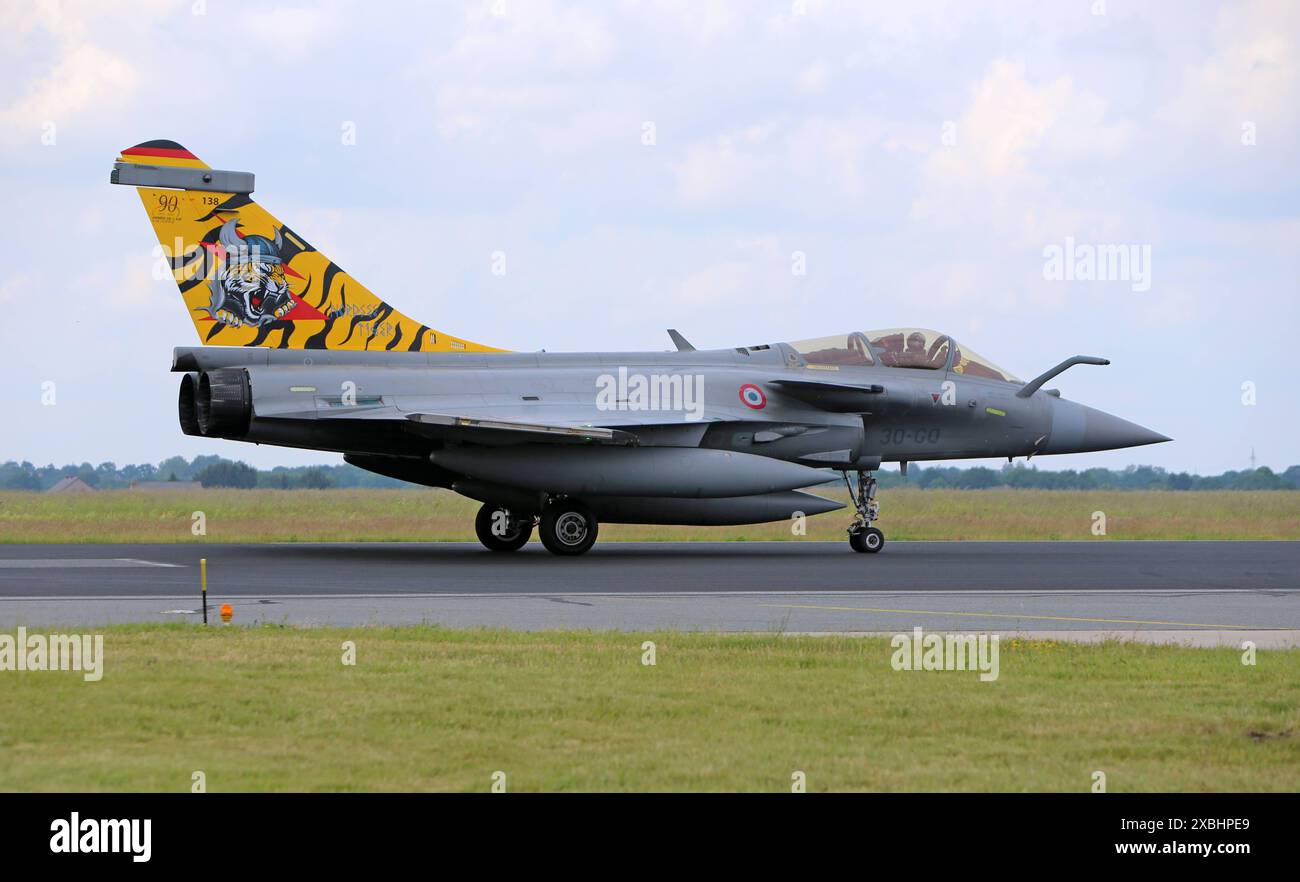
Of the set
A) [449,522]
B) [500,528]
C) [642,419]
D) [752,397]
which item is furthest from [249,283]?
[449,522]

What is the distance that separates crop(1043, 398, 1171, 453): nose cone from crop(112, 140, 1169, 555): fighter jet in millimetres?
649

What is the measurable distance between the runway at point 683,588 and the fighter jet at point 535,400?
1016 millimetres

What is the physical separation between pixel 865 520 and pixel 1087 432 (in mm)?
4329

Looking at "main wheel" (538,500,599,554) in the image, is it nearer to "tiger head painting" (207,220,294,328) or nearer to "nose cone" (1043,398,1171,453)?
"tiger head painting" (207,220,294,328)

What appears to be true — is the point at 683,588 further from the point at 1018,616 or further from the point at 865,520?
the point at 865,520

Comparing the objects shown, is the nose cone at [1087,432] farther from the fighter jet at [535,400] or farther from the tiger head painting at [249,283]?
the tiger head painting at [249,283]

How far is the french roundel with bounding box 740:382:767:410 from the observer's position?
22.9 meters

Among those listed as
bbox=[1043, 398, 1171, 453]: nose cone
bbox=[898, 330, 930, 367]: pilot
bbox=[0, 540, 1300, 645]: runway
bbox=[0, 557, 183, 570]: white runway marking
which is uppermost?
bbox=[898, 330, 930, 367]: pilot

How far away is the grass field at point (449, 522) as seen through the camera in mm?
29016

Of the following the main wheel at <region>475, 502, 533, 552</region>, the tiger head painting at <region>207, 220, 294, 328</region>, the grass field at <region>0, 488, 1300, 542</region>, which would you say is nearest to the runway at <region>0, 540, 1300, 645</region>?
the main wheel at <region>475, 502, 533, 552</region>

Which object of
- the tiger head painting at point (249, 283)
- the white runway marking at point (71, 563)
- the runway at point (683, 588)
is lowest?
the runway at point (683, 588)

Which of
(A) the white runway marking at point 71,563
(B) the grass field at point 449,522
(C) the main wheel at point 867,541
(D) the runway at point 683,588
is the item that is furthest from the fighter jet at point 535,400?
(B) the grass field at point 449,522
